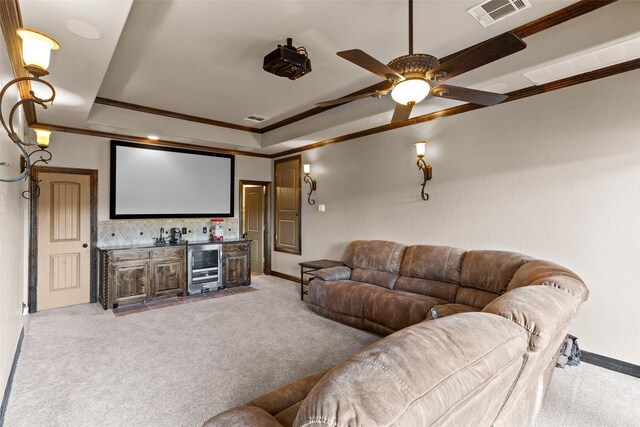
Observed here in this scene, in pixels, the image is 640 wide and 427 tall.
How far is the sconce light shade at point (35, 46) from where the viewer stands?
73.1 inches

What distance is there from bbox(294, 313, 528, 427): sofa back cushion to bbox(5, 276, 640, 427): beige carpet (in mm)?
1855

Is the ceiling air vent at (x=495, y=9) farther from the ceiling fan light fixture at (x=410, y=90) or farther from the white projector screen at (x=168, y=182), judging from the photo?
the white projector screen at (x=168, y=182)

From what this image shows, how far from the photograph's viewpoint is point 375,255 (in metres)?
4.65

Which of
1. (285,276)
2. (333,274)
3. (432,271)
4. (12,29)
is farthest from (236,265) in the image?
(12,29)

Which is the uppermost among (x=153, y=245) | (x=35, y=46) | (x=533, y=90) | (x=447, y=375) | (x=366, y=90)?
(x=366, y=90)

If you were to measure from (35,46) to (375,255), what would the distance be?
13.3 feet

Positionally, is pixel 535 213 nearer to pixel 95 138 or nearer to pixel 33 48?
pixel 33 48

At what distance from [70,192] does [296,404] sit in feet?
17.5

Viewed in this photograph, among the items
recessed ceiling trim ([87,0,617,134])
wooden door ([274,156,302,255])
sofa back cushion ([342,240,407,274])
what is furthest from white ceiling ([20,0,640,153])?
wooden door ([274,156,302,255])

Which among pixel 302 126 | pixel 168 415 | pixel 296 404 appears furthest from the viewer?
pixel 302 126

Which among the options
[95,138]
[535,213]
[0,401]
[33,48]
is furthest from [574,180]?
[95,138]

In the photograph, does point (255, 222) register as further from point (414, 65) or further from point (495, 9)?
point (495, 9)

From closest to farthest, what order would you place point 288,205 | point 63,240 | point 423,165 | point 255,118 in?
point 423,165 < point 63,240 < point 255,118 < point 288,205

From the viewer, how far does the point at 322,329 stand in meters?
3.98
